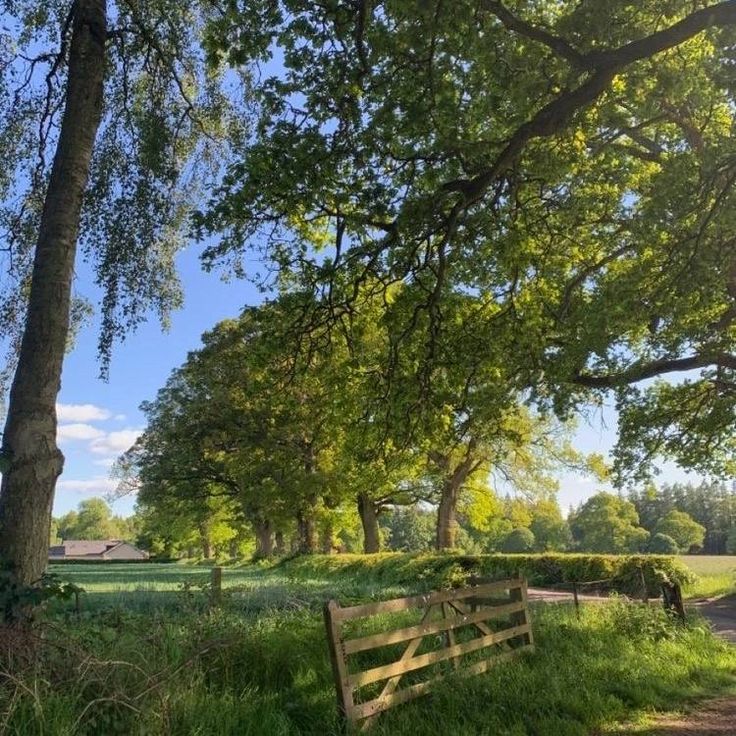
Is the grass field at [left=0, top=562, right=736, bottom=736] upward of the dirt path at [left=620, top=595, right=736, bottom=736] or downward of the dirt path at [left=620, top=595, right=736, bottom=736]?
upward

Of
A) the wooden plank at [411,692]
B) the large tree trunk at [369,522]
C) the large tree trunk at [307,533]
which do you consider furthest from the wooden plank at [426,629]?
the large tree trunk at [307,533]

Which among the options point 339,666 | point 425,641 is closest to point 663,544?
point 425,641

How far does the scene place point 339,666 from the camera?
231 inches

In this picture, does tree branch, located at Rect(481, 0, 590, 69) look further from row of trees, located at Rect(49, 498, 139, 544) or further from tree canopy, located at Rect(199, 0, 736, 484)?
row of trees, located at Rect(49, 498, 139, 544)

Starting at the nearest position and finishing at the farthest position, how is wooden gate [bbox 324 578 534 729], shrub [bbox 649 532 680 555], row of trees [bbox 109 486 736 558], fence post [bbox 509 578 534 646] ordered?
wooden gate [bbox 324 578 534 729], fence post [bbox 509 578 534 646], row of trees [bbox 109 486 736 558], shrub [bbox 649 532 680 555]

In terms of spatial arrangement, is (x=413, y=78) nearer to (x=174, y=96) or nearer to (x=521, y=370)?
(x=174, y=96)

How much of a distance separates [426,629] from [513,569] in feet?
66.0

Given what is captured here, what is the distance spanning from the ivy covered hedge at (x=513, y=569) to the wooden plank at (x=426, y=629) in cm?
1068

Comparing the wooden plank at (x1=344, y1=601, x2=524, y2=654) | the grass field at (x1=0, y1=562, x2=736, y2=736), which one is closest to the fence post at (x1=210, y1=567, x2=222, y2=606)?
the grass field at (x1=0, y1=562, x2=736, y2=736)

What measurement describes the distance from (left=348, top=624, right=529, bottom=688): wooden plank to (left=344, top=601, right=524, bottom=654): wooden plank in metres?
0.20

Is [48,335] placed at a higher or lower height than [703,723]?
higher

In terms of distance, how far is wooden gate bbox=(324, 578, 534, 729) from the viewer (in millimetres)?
5922

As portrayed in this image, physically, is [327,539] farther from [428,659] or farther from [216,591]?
[428,659]

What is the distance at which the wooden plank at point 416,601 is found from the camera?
244 inches
